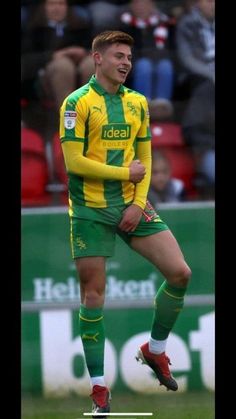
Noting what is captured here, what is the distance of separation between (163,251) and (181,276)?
0.19m

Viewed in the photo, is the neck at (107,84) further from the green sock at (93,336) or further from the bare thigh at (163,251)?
the green sock at (93,336)

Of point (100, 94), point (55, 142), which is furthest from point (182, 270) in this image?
point (55, 142)

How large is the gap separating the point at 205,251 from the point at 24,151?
150cm

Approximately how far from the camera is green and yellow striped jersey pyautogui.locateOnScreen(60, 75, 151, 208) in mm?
8227

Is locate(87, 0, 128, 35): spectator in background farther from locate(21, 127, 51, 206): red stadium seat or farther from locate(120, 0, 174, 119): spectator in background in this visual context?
locate(21, 127, 51, 206): red stadium seat

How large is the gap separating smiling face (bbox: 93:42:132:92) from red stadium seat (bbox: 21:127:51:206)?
183cm

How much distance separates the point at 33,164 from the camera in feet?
33.0

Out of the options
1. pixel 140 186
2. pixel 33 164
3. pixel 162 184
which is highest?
pixel 140 186

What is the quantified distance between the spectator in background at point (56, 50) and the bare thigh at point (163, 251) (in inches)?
57.9

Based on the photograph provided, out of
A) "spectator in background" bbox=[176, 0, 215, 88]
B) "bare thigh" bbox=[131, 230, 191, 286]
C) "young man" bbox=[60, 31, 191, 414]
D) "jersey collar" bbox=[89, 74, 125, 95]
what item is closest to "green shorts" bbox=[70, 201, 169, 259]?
"young man" bbox=[60, 31, 191, 414]

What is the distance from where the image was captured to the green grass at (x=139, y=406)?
9423 millimetres

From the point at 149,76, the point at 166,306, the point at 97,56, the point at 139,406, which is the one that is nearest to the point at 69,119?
the point at 97,56

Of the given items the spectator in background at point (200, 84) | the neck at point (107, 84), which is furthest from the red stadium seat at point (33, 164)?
the neck at point (107, 84)

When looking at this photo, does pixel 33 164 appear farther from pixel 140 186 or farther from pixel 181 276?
pixel 181 276
